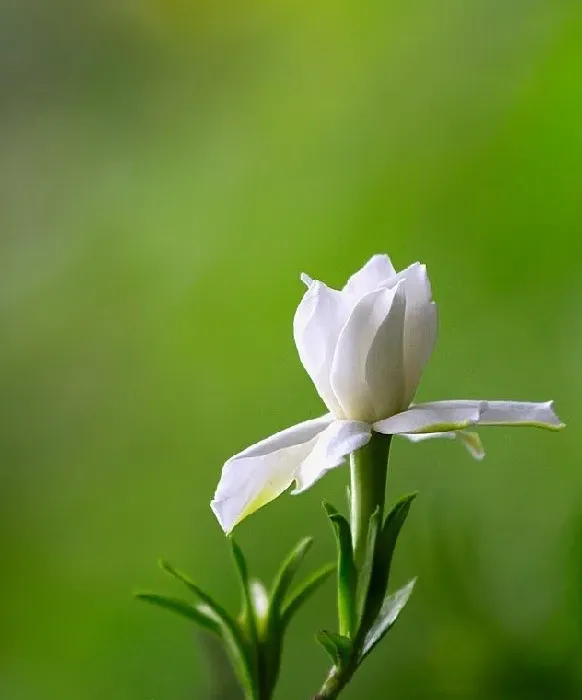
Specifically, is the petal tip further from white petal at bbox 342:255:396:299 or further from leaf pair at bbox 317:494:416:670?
white petal at bbox 342:255:396:299

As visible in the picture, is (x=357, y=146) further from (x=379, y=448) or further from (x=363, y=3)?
(x=379, y=448)

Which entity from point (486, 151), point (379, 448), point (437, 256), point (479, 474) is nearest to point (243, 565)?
point (379, 448)

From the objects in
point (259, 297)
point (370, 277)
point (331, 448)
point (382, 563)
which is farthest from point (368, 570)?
point (259, 297)

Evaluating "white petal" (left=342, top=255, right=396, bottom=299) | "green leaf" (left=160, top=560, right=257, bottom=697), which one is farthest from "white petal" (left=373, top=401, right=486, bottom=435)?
"green leaf" (left=160, top=560, right=257, bottom=697)

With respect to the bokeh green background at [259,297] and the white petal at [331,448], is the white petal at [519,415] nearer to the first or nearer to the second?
the white petal at [331,448]

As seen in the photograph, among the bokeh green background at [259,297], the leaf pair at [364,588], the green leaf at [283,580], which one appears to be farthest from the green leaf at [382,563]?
the bokeh green background at [259,297]

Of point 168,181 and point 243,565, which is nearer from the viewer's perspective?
point 243,565
